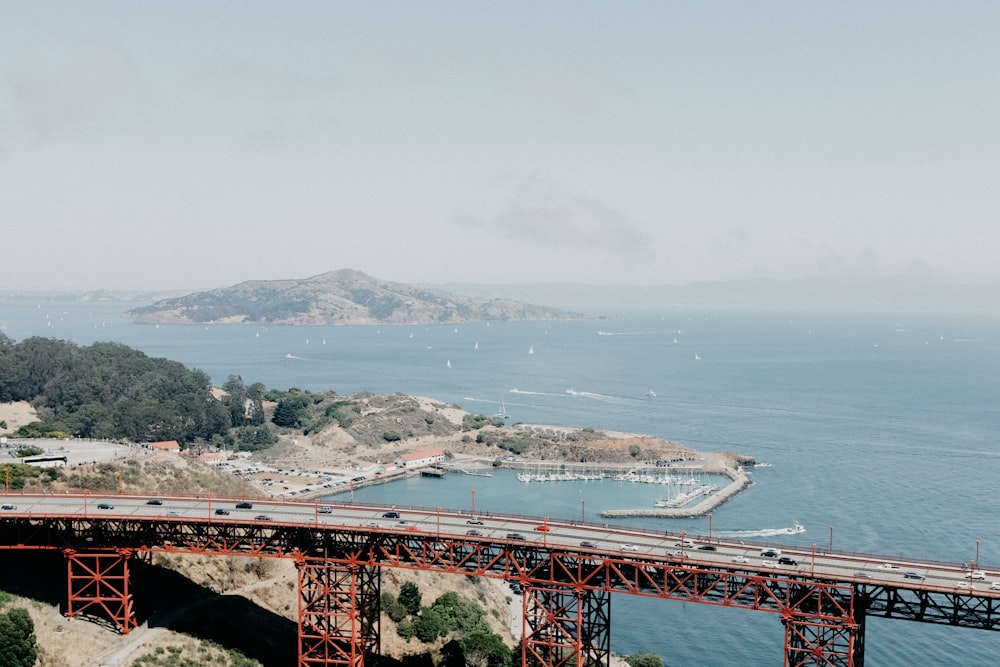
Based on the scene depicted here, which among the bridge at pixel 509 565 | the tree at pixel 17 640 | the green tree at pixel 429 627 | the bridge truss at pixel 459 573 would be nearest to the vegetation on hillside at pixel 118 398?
the bridge at pixel 509 565

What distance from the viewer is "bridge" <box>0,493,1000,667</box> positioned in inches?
1908

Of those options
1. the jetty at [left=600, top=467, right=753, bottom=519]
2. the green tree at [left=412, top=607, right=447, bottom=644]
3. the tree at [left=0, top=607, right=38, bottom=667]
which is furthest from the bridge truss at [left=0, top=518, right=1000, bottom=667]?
the jetty at [left=600, top=467, right=753, bottom=519]

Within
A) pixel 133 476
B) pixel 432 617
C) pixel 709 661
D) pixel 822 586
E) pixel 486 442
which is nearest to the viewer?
pixel 822 586

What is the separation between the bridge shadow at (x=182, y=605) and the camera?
58344mm

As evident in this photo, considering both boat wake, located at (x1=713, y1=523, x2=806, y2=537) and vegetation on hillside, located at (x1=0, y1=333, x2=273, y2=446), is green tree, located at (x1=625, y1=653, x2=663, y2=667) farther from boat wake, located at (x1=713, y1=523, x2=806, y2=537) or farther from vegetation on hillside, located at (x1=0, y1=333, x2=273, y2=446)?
vegetation on hillside, located at (x1=0, y1=333, x2=273, y2=446)

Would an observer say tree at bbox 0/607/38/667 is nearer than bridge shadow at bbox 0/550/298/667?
Yes

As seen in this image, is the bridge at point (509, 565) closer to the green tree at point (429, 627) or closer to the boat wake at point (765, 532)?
the green tree at point (429, 627)

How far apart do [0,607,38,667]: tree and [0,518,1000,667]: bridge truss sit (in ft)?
15.7

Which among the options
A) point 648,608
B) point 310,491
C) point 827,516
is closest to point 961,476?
point 827,516

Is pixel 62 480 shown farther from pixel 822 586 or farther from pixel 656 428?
pixel 656 428

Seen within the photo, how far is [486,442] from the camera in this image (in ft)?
537

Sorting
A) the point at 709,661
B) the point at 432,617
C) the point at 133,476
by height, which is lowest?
the point at 709,661

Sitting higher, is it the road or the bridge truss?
the road

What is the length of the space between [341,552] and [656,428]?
12952 cm
